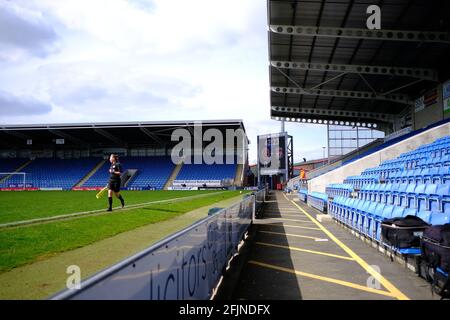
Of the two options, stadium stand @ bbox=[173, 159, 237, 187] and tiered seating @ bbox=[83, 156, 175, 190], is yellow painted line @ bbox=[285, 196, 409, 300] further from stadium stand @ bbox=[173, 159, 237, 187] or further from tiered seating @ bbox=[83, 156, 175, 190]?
Result: tiered seating @ bbox=[83, 156, 175, 190]

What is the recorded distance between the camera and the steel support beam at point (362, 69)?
2722cm

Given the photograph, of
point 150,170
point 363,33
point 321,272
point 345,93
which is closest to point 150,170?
point 150,170

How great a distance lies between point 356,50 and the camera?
25.0 meters

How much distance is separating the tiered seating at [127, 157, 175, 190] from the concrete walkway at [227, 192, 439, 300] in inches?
1831

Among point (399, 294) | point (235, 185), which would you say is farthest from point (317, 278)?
point (235, 185)

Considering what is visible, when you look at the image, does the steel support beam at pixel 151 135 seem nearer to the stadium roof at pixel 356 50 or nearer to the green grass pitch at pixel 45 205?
the stadium roof at pixel 356 50

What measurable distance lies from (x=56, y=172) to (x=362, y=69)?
1886 inches

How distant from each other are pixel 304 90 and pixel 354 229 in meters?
24.0

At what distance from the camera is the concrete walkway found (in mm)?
5453

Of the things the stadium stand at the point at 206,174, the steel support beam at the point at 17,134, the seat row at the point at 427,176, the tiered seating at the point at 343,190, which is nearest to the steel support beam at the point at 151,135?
the stadium stand at the point at 206,174

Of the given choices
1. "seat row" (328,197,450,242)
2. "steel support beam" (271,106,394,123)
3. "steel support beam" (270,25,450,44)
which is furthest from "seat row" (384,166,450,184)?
"steel support beam" (271,106,394,123)

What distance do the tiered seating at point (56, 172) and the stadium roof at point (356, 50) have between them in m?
34.5

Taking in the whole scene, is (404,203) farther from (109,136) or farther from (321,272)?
(109,136)
